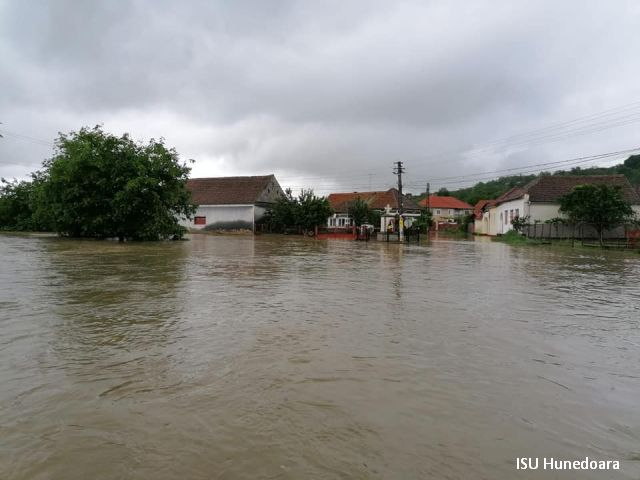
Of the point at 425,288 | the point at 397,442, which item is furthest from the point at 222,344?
the point at 425,288

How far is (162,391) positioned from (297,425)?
128 centimetres

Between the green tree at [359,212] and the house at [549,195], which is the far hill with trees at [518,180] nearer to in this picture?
the house at [549,195]

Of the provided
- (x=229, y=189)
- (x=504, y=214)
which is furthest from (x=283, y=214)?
(x=504, y=214)

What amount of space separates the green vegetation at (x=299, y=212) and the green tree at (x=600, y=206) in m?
21.2

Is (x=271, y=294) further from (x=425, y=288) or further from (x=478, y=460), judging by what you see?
(x=478, y=460)

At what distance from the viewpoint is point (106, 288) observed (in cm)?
885

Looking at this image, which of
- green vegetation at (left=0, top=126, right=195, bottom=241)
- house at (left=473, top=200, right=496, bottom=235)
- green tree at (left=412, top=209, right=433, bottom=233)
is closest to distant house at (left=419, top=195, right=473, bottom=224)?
green tree at (left=412, top=209, right=433, bottom=233)

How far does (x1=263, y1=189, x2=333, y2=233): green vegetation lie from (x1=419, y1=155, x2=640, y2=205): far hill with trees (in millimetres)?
20459

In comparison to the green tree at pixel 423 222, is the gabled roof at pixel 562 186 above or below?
above

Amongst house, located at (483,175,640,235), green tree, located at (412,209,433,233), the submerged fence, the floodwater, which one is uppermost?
house, located at (483,175,640,235)

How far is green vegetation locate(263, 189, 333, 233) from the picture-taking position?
4216 cm

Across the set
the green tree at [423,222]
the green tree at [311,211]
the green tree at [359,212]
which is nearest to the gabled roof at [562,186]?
the green tree at [423,222]

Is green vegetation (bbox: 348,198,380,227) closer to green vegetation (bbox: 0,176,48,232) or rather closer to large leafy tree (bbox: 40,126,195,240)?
large leafy tree (bbox: 40,126,195,240)

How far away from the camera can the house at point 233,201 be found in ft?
151
